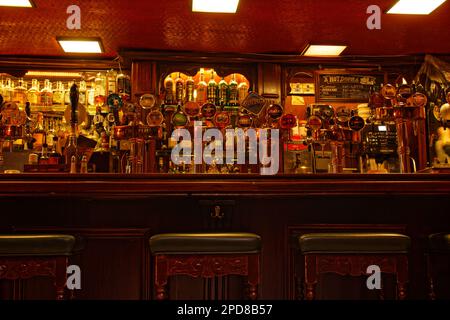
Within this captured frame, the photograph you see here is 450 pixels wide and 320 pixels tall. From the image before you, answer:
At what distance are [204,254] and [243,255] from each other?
0.18m

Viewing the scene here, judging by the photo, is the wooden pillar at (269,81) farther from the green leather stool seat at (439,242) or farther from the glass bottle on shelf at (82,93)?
the green leather stool seat at (439,242)

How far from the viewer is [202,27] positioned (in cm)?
479

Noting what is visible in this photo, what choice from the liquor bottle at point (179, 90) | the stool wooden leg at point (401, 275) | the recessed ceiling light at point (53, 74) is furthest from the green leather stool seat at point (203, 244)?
the recessed ceiling light at point (53, 74)

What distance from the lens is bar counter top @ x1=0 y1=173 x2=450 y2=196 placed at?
2406mm

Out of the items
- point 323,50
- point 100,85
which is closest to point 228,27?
point 323,50

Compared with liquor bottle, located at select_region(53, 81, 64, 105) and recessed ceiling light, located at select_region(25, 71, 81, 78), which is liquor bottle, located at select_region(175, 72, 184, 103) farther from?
liquor bottle, located at select_region(53, 81, 64, 105)

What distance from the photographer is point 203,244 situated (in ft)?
7.26

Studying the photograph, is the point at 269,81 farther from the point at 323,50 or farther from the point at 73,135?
the point at 73,135

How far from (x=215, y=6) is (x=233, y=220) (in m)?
2.25

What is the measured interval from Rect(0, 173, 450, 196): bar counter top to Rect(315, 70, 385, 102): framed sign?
3.24 m

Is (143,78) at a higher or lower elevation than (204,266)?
higher

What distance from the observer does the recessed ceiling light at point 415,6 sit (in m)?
4.15
